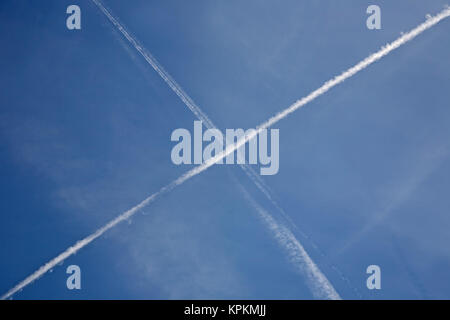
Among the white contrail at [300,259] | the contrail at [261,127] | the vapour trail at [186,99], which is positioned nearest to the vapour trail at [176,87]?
the vapour trail at [186,99]

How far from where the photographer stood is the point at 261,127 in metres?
5.31

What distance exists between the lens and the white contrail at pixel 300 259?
5.14 meters

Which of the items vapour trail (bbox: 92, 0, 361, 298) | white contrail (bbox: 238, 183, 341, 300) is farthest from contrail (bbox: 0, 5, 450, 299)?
white contrail (bbox: 238, 183, 341, 300)

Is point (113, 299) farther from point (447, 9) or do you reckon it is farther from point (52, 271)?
point (447, 9)

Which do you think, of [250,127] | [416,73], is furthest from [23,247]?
[416,73]

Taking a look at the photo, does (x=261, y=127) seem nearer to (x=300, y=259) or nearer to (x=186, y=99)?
(x=186, y=99)

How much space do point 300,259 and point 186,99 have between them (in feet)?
9.02

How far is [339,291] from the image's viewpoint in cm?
514

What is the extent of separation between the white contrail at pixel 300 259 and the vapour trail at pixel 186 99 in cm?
15

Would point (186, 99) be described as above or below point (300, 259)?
above

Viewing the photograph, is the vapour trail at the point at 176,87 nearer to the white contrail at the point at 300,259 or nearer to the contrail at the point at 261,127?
the white contrail at the point at 300,259

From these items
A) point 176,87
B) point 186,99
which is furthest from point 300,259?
point 176,87

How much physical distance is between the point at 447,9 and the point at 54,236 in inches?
248

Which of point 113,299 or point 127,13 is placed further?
point 127,13
